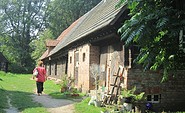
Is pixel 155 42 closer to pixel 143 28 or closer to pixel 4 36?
pixel 143 28

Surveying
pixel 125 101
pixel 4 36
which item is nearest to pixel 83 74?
→ pixel 125 101

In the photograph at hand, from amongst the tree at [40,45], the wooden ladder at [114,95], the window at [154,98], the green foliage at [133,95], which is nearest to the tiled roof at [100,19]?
the wooden ladder at [114,95]

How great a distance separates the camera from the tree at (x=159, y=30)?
5.02 metres

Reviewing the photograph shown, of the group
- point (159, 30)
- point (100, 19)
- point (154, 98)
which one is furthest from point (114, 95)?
point (159, 30)

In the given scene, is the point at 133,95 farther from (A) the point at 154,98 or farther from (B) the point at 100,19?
(B) the point at 100,19

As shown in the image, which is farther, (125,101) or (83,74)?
(83,74)

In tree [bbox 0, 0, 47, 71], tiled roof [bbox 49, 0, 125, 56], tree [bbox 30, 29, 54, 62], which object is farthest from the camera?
tree [bbox 0, 0, 47, 71]

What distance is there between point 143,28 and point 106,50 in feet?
29.0

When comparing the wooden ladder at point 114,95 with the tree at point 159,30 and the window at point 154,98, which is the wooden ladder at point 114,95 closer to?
the window at point 154,98

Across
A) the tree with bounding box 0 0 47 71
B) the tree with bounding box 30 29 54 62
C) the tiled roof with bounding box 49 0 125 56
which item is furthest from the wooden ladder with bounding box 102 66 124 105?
the tree with bounding box 0 0 47 71

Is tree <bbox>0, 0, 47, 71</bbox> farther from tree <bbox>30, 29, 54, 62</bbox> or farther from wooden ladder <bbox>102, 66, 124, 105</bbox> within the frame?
wooden ladder <bbox>102, 66, 124, 105</bbox>

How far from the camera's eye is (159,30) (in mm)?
5176

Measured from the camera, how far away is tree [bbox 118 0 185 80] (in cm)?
502

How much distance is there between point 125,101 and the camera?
9.75 metres
